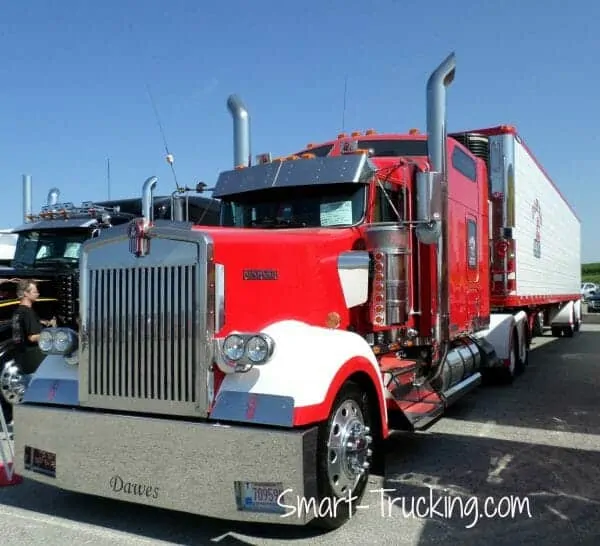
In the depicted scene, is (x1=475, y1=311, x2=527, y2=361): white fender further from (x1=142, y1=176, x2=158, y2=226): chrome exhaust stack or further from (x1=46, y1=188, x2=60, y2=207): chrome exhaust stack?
(x1=46, y1=188, x2=60, y2=207): chrome exhaust stack

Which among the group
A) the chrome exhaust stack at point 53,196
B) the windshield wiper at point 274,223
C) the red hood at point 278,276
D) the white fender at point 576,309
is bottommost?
the white fender at point 576,309

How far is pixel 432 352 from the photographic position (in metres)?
6.39

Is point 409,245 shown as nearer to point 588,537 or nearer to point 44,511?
point 588,537

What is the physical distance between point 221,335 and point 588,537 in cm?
259

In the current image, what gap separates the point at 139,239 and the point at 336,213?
1.91 meters

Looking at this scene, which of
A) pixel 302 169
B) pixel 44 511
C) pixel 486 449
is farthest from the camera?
pixel 486 449

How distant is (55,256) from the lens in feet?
30.2

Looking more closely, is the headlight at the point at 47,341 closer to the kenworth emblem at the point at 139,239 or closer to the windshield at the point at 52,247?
the kenworth emblem at the point at 139,239

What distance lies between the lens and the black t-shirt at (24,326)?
22.3ft

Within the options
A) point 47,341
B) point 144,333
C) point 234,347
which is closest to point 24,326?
point 47,341

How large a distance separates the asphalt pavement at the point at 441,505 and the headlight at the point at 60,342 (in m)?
1.15

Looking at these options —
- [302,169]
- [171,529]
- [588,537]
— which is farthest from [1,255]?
[588,537]

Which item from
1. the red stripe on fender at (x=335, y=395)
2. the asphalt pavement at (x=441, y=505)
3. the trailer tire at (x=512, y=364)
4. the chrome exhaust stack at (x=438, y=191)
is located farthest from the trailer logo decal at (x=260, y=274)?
the trailer tire at (x=512, y=364)

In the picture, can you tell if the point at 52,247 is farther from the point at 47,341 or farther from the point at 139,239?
the point at 139,239
